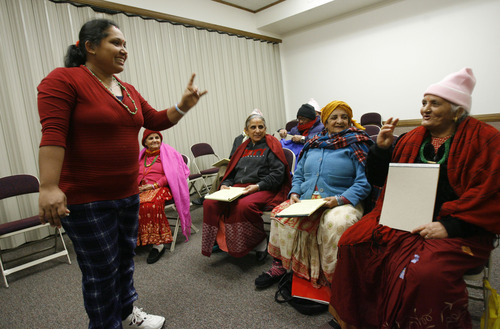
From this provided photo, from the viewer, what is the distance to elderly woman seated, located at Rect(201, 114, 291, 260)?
2242 mm

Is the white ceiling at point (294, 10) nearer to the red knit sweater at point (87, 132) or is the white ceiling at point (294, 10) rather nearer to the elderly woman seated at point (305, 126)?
the elderly woman seated at point (305, 126)

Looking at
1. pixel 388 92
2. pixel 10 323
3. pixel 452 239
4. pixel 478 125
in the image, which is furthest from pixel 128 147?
pixel 388 92

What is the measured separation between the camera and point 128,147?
1.24 metres

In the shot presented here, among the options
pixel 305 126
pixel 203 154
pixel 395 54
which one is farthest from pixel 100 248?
pixel 395 54

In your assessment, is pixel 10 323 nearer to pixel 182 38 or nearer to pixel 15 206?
pixel 15 206

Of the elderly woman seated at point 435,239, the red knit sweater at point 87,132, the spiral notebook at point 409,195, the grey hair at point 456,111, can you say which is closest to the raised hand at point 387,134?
the elderly woman seated at point 435,239

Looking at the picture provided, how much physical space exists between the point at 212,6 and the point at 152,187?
156 inches

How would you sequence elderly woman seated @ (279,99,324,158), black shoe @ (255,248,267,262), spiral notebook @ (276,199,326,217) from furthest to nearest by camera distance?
1. elderly woman seated @ (279,99,324,158)
2. black shoe @ (255,248,267,262)
3. spiral notebook @ (276,199,326,217)

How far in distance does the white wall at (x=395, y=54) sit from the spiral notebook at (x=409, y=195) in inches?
183

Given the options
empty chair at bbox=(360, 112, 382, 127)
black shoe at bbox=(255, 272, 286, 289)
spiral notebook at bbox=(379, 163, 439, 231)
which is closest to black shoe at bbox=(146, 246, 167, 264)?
black shoe at bbox=(255, 272, 286, 289)

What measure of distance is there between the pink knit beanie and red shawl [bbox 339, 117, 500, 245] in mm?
99

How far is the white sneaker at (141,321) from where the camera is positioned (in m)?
1.60

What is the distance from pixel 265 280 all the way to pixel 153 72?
12.4ft

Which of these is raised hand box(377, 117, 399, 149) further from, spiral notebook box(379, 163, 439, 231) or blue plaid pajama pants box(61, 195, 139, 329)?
blue plaid pajama pants box(61, 195, 139, 329)
